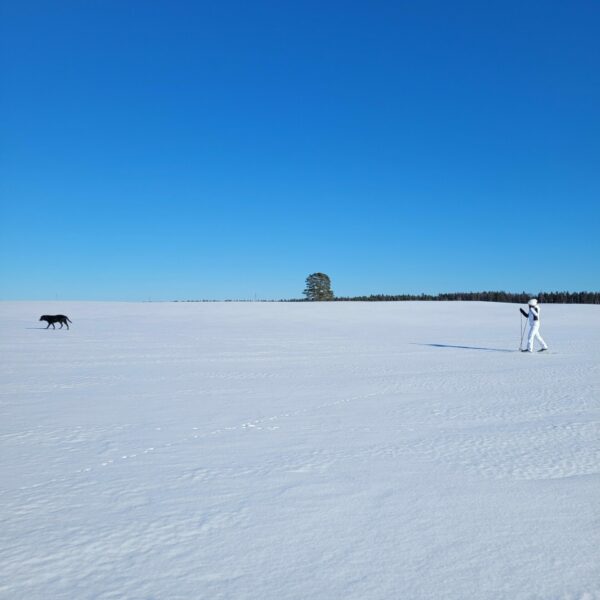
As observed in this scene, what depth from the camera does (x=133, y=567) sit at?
3.33 metres

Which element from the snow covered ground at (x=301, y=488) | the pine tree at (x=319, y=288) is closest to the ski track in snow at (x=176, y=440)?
the snow covered ground at (x=301, y=488)

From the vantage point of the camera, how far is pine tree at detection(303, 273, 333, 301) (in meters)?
83.4

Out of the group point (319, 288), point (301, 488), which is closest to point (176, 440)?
point (301, 488)

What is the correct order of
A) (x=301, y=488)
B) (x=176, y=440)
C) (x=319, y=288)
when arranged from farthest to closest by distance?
(x=319, y=288) < (x=176, y=440) < (x=301, y=488)

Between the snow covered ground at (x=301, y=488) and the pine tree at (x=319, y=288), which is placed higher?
the pine tree at (x=319, y=288)

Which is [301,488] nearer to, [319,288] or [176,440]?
[176,440]

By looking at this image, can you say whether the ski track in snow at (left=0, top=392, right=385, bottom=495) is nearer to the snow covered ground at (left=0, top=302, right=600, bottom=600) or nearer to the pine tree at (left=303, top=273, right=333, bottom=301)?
the snow covered ground at (left=0, top=302, right=600, bottom=600)

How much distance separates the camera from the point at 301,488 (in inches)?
186

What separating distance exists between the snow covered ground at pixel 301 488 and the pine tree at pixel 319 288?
236ft

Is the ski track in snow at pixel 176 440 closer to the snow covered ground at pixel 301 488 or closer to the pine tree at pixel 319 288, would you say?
the snow covered ground at pixel 301 488

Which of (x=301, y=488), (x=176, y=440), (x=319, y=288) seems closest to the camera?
(x=301, y=488)

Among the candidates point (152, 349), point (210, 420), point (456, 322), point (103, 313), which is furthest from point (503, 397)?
point (103, 313)

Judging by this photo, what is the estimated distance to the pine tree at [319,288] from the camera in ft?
274

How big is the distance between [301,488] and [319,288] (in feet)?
260
